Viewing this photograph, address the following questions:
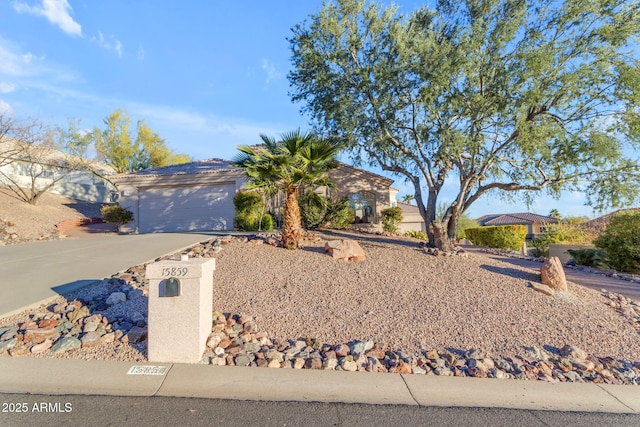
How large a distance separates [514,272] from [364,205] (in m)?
10.2

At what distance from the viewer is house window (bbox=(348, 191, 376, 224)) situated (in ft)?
60.6

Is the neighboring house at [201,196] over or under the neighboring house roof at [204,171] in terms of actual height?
under

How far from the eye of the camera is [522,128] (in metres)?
9.16

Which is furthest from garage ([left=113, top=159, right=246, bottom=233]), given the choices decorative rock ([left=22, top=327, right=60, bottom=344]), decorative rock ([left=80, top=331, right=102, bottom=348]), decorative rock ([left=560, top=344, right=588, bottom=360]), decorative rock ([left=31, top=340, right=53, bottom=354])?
decorative rock ([left=560, top=344, right=588, bottom=360])

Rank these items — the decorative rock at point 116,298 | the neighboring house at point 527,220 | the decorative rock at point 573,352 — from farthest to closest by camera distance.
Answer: the neighboring house at point 527,220 < the decorative rock at point 116,298 < the decorative rock at point 573,352

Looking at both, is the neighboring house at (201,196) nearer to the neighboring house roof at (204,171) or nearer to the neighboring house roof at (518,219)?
the neighboring house roof at (204,171)

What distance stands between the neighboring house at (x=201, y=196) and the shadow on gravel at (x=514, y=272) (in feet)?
30.7

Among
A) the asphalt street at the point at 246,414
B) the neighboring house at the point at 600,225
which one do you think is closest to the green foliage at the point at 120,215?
the asphalt street at the point at 246,414

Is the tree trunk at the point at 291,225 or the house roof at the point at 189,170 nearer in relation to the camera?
the tree trunk at the point at 291,225

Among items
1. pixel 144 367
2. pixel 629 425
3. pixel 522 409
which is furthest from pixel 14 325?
pixel 629 425

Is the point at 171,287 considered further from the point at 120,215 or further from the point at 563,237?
the point at 563,237

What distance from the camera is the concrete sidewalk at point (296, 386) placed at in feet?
12.8

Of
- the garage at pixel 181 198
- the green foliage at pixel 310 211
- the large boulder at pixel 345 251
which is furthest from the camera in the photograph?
the garage at pixel 181 198

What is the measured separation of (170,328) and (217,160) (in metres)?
18.2
